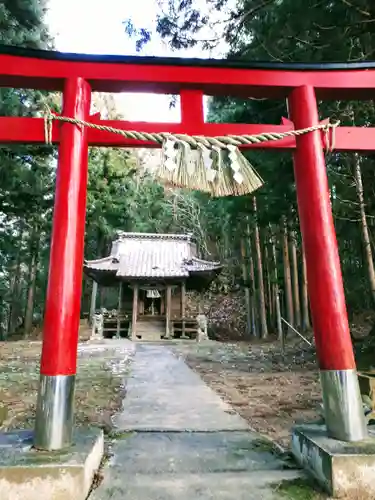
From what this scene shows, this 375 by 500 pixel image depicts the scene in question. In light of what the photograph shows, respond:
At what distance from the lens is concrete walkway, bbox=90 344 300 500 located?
1.94m

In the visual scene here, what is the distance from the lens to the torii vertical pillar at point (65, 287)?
84.4 inches

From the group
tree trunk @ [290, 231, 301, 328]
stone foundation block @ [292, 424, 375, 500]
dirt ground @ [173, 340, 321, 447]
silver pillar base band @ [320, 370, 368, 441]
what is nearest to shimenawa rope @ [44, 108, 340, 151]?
silver pillar base band @ [320, 370, 368, 441]

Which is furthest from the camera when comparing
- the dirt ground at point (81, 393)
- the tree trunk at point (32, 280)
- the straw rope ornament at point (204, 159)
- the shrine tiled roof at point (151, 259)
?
the tree trunk at point (32, 280)

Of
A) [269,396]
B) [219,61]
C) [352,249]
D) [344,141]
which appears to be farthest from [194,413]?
[352,249]

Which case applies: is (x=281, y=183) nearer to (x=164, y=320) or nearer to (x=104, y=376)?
(x=104, y=376)

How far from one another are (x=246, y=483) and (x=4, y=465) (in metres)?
1.32

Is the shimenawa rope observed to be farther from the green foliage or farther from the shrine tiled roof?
the shrine tiled roof

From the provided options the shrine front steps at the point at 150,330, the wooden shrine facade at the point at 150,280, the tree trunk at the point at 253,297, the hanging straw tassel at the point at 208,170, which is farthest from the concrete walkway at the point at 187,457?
the tree trunk at the point at 253,297

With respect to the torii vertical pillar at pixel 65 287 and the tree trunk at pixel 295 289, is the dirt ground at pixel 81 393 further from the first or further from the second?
the tree trunk at pixel 295 289

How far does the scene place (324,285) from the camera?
8.07 feet

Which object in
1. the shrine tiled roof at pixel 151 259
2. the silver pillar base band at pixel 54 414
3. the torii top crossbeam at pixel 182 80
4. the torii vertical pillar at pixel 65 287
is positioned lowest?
the silver pillar base band at pixel 54 414

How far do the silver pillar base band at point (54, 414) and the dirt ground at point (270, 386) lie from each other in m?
1.74

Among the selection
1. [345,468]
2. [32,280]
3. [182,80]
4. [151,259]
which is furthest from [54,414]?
[32,280]

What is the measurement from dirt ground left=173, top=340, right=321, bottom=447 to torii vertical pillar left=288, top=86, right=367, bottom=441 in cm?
91
